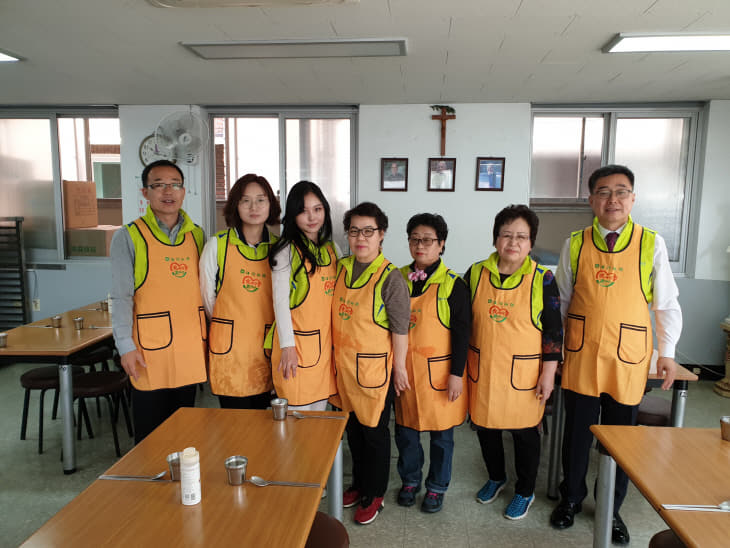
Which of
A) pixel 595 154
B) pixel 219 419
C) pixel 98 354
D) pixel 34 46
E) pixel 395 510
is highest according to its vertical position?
pixel 34 46

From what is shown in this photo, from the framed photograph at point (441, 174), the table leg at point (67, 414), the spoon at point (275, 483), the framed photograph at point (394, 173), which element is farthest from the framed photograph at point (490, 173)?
the spoon at point (275, 483)

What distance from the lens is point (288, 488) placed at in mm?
1370

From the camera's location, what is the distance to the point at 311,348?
7.24ft

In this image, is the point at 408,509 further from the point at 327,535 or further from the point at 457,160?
the point at 457,160

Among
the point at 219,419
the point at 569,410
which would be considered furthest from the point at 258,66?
the point at 569,410

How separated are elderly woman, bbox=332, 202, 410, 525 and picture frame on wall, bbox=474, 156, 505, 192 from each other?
9.54 ft

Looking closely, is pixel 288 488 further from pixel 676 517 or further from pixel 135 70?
pixel 135 70

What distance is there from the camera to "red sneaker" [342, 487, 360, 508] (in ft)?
8.24

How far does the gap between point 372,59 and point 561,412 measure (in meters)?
2.60

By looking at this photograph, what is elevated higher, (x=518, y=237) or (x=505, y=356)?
(x=518, y=237)

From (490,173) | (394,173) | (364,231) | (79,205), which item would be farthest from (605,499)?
(79,205)

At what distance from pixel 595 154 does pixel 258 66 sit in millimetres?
3462

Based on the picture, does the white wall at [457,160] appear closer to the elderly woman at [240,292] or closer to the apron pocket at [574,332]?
the apron pocket at [574,332]

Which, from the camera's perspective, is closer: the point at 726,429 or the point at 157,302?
the point at 726,429
